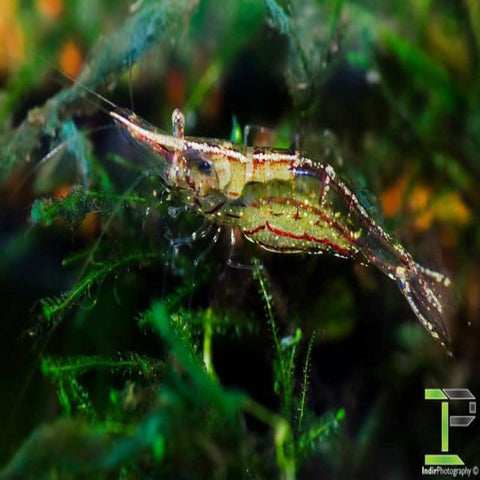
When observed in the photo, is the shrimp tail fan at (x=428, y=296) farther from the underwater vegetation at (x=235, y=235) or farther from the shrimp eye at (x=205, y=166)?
the shrimp eye at (x=205, y=166)

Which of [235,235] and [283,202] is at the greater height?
[283,202]

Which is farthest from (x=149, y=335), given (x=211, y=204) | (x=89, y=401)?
(x=211, y=204)

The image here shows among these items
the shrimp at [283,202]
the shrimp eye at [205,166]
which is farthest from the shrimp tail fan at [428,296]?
the shrimp eye at [205,166]

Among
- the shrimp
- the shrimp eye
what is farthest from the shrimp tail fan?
the shrimp eye

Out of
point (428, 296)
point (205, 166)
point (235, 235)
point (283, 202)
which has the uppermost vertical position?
point (205, 166)

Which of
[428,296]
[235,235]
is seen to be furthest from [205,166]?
[428,296]

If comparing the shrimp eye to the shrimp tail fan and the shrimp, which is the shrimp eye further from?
the shrimp tail fan

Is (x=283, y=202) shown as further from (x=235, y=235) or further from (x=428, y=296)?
(x=428, y=296)
